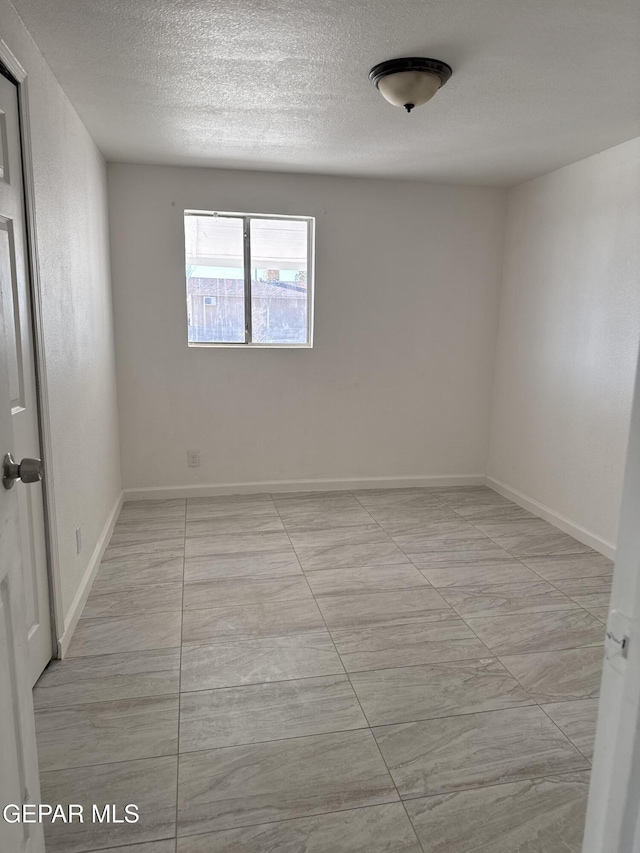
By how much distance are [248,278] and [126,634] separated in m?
2.68

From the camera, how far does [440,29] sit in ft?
6.27

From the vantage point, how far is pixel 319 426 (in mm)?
4438

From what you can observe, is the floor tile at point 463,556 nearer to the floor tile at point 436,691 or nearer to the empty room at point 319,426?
the empty room at point 319,426

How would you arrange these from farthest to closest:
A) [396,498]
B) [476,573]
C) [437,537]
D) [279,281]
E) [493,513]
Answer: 1. [396,498]
2. [279,281]
3. [493,513]
4. [437,537]
5. [476,573]

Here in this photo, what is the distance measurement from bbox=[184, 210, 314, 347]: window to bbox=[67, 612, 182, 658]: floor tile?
219cm

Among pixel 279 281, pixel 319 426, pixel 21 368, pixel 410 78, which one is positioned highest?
pixel 410 78

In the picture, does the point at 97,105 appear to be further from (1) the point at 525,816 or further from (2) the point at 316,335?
(1) the point at 525,816

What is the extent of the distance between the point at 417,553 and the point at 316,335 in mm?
1836

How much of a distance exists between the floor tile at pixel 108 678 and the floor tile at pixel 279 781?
0.41 m

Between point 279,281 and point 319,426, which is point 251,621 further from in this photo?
point 279,281

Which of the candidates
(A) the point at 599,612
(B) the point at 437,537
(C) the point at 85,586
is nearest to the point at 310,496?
(B) the point at 437,537

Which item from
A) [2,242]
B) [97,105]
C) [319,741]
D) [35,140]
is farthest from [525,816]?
[97,105]

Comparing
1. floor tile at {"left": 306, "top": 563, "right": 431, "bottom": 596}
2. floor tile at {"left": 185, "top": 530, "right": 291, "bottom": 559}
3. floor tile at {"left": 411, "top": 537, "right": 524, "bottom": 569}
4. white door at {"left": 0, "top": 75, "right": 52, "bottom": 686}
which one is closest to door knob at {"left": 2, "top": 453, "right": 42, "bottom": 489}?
white door at {"left": 0, "top": 75, "right": 52, "bottom": 686}

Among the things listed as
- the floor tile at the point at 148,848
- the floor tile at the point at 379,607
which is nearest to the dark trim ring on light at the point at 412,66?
the floor tile at the point at 379,607
